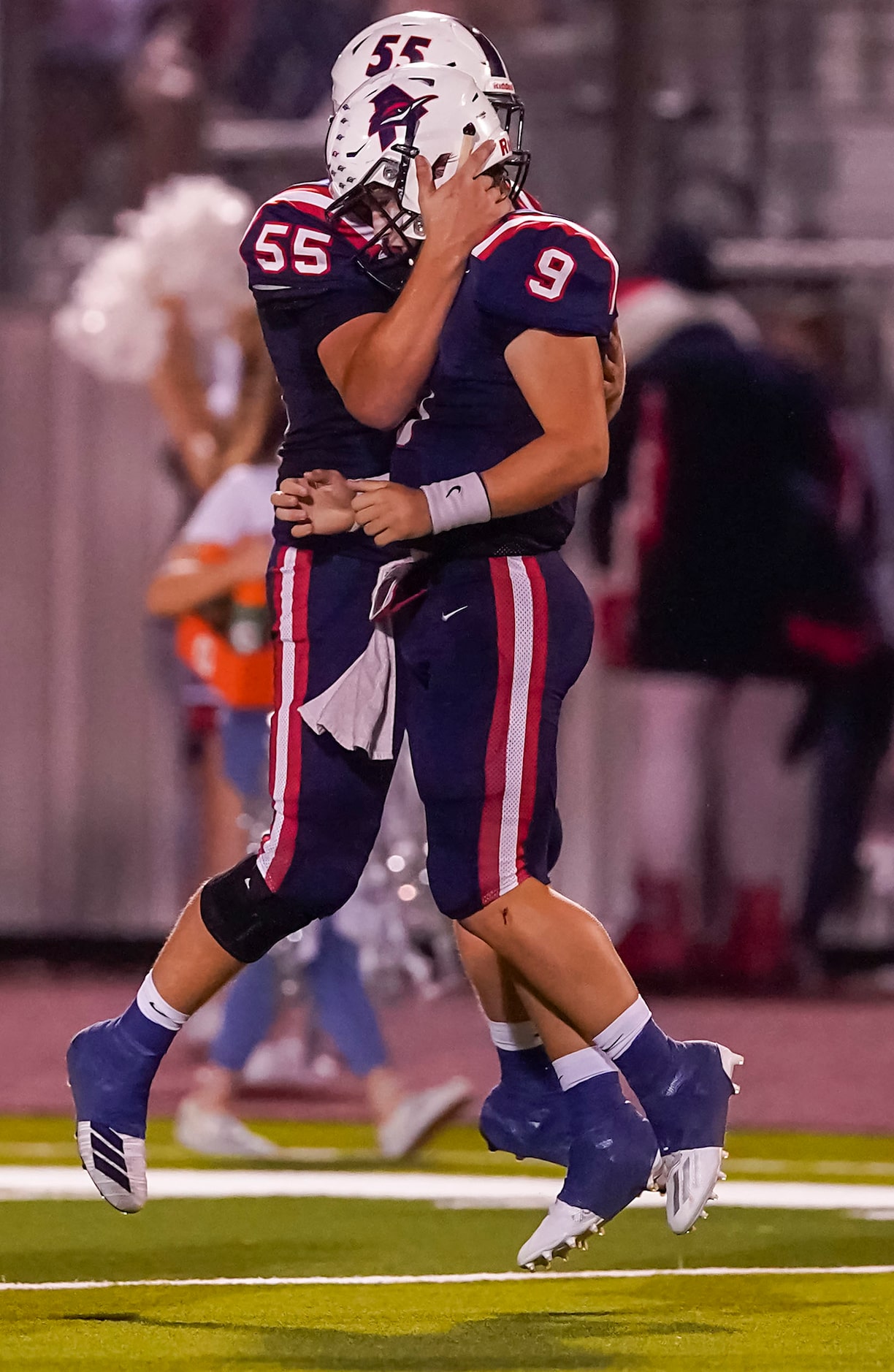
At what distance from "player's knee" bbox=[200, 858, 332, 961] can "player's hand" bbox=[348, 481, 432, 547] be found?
0.65 metres

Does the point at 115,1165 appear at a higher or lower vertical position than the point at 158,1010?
lower

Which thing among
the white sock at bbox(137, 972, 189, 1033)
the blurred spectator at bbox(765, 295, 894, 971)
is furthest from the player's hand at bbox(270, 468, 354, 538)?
the blurred spectator at bbox(765, 295, 894, 971)

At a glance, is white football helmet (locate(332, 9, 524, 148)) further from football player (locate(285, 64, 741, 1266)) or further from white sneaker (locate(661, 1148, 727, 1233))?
white sneaker (locate(661, 1148, 727, 1233))

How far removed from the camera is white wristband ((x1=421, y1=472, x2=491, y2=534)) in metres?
4.07

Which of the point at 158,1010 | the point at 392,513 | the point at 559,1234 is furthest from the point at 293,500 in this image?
the point at 559,1234

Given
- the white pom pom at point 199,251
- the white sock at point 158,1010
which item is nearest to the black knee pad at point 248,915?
the white sock at point 158,1010

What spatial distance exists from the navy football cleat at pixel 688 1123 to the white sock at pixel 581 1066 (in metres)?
0.08

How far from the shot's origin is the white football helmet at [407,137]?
13.7ft

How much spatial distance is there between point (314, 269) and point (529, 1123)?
1503mm

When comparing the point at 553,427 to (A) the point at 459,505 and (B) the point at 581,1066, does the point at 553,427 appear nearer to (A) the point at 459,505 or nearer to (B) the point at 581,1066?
(A) the point at 459,505

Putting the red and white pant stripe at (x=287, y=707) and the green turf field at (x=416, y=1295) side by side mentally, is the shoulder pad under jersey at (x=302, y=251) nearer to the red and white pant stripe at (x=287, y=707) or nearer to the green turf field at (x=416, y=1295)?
the red and white pant stripe at (x=287, y=707)

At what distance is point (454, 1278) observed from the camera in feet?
14.7

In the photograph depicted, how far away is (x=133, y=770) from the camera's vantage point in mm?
9859

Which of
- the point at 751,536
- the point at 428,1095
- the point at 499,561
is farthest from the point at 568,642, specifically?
the point at 751,536
